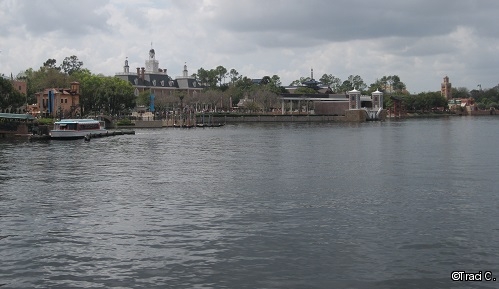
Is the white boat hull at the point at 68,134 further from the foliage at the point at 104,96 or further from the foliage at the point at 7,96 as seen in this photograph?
the foliage at the point at 104,96

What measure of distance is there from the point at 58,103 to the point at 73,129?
42.0m

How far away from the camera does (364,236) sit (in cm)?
2402

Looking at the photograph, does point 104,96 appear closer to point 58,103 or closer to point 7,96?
point 58,103

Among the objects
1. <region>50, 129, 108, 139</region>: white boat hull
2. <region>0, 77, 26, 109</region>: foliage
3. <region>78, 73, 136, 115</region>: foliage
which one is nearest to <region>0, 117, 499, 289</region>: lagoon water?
<region>50, 129, 108, 139</region>: white boat hull

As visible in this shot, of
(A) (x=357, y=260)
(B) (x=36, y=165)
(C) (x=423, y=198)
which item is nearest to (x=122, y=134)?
(B) (x=36, y=165)

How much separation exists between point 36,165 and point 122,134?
187 ft

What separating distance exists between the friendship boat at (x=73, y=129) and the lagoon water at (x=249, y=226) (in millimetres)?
43505

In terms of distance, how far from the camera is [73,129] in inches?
3659

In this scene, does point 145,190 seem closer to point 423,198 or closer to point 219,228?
point 219,228

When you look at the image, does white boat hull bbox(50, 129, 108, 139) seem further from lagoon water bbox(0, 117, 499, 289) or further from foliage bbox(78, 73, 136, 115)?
foliage bbox(78, 73, 136, 115)

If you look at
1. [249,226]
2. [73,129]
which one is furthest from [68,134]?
[249,226]

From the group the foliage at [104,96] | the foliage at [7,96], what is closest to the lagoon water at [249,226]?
the foliage at [7,96]

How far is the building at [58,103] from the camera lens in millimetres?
127875

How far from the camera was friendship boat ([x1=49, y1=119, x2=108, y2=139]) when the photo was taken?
89875 millimetres
